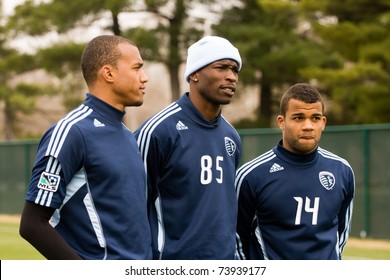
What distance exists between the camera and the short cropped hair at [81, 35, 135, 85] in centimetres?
475

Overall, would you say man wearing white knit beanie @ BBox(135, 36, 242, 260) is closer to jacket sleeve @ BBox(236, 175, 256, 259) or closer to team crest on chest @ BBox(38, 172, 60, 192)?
jacket sleeve @ BBox(236, 175, 256, 259)

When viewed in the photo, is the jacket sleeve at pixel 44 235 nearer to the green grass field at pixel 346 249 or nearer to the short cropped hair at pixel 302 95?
the short cropped hair at pixel 302 95

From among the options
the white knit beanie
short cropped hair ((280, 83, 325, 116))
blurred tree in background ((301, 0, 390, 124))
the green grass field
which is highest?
blurred tree in background ((301, 0, 390, 124))

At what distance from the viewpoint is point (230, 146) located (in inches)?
221

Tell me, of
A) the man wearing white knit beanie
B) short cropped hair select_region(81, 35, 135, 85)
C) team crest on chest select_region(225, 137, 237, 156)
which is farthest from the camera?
team crest on chest select_region(225, 137, 237, 156)

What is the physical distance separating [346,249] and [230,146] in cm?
1055

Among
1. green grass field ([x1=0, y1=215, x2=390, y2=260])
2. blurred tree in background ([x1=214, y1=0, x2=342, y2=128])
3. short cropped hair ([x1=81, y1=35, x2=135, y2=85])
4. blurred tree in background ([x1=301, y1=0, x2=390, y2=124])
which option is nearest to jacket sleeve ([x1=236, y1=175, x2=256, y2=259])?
short cropped hair ([x1=81, y1=35, x2=135, y2=85])

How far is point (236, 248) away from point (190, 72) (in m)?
1.14

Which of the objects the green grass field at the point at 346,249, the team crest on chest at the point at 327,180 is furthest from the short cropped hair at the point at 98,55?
the green grass field at the point at 346,249

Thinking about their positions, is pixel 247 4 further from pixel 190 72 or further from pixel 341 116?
pixel 190 72

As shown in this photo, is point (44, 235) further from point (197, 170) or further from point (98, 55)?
point (197, 170)

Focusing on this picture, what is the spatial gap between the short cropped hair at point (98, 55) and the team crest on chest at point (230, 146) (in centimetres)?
111

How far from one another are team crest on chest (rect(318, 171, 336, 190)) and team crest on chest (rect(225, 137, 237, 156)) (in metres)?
0.59

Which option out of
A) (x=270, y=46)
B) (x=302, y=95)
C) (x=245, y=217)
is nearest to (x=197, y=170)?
(x=245, y=217)
